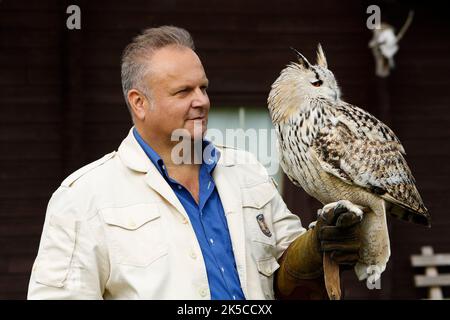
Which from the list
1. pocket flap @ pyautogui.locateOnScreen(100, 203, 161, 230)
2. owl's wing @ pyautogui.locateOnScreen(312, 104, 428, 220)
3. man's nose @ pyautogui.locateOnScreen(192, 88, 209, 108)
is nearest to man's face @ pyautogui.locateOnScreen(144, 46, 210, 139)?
man's nose @ pyautogui.locateOnScreen(192, 88, 209, 108)

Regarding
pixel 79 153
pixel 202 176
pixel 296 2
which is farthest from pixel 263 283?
pixel 296 2

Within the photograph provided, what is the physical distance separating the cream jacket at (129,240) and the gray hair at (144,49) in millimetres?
212

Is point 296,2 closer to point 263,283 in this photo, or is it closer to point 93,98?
point 93,98

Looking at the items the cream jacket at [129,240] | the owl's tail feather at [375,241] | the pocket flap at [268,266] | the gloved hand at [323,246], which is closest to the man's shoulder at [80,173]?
the cream jacket at [129,240]

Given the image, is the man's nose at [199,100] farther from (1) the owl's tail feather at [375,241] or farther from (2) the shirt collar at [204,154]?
(1) the owl's tail feather at [375,241]

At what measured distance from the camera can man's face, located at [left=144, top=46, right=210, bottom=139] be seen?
9.61ft

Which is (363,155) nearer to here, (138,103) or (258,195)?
(258,195)

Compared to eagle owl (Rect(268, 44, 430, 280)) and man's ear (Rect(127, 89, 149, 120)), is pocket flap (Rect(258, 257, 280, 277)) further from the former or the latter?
man's ear (Rect(127, 89, 149, 120))

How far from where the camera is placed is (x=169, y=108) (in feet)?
9.66

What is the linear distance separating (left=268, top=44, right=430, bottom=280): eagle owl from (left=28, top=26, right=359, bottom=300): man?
0.16 meters

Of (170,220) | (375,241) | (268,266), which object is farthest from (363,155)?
(170,220)

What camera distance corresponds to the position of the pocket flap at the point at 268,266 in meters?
3.03
